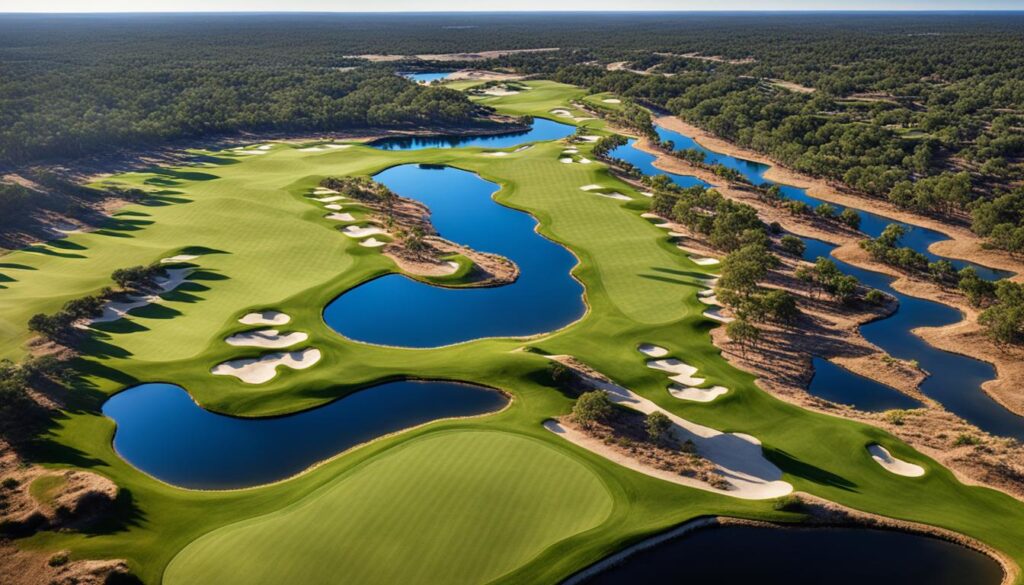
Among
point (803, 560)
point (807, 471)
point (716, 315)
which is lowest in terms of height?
point (803, 560)

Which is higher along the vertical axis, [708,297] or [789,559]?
[708,297]

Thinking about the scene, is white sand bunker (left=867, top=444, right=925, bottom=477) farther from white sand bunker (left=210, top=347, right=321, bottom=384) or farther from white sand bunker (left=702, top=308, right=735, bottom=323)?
white sand bunker (left=210, top=347, right=321, bottom=384)

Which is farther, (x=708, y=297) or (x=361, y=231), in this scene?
(x=361, y=231)

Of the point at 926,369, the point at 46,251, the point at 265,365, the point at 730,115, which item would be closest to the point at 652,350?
the point at 926,369

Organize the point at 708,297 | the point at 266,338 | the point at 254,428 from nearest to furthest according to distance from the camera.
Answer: the point at 254,428 → the point at 266,338 → the point at 708,297

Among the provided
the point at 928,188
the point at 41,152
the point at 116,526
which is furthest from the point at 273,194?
the point at 928,188

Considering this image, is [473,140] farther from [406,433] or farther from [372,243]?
[406,433]

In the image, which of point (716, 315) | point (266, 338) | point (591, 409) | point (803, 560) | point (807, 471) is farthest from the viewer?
point (716, 315)
